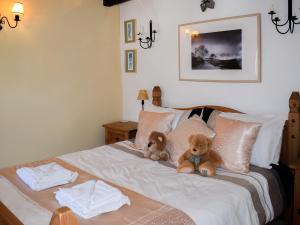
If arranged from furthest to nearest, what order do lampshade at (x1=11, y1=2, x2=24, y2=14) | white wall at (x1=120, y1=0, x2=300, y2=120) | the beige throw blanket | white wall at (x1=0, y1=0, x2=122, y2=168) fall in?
1. white wall at (x1=0, y1=0, x2=122, y2=168)
2. lampshade at (x1=11, y1=2, x2=24, y2=14)
3. white wall at (x1=120, y1=0, x2=300, y2=120)
4. the beige throw blanket

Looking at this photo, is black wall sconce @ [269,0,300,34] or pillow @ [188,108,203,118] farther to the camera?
pillow @ [188,108,203,118]

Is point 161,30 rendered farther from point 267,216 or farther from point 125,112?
point 267,216

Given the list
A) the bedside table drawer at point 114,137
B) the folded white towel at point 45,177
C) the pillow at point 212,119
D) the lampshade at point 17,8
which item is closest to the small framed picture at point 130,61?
the bedside table drawer at point 114,137

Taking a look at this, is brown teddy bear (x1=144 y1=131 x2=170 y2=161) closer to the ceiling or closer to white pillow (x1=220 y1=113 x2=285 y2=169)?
white pillow (x1=220 y1=113 x2=285 y2=169)

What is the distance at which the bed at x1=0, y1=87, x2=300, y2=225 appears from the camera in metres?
1.71

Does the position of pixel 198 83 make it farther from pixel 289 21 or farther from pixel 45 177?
pixel 45 177

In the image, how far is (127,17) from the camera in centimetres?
398

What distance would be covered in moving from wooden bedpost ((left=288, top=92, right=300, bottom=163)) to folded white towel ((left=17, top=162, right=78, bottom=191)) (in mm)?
1698

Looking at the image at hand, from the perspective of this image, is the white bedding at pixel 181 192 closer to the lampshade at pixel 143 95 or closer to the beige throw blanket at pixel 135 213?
the beige throw blanket at pixel 135 213

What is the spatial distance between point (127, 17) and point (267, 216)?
2.84 metres

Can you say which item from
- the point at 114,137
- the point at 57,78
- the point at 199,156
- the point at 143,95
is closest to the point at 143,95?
the point at 143,95

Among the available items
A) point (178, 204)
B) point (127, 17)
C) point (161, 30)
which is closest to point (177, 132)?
point (178, 204)

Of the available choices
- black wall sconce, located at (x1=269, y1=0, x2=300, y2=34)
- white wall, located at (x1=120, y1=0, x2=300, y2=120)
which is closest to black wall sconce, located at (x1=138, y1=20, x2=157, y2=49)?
white wall, located at (x1=120, y1=0, x2=300, y2=120)

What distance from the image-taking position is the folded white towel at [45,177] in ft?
6.91
